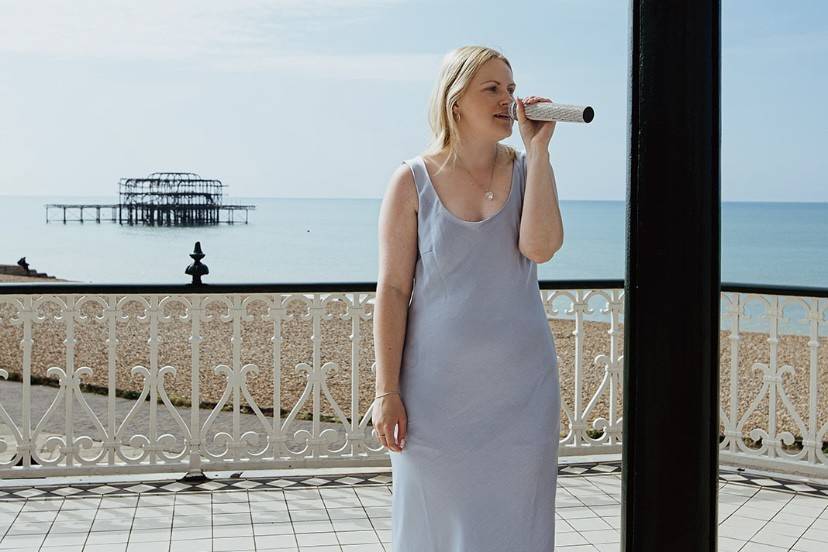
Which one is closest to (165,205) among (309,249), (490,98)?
(309,249)

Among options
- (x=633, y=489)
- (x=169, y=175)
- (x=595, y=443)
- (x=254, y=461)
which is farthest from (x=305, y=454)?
(x=169, y=175)

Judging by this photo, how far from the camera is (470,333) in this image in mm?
1885

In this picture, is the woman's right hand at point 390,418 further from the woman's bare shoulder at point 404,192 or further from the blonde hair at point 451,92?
the blonde hair at point 451,92

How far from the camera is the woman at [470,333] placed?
1.88 metres

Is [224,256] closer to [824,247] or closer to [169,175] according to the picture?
[169,175]

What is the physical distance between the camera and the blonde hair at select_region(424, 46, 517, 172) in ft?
6.18

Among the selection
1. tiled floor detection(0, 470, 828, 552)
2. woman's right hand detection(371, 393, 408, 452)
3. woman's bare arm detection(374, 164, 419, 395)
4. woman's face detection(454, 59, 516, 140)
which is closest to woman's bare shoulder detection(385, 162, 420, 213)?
woman's bare arm detection(374, 164, 419, 395)

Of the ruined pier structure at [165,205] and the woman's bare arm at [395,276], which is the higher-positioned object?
the ruined pier structure at [165,205]

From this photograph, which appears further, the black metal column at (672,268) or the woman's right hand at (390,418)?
the woman's right hand at (390,418)

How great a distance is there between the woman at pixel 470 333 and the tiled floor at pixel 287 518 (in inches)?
67.7

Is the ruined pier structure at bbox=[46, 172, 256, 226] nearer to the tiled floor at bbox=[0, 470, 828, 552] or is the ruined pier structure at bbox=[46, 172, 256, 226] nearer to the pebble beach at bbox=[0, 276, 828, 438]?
the pebble beach at bbox=[0, 276, 828, 438]

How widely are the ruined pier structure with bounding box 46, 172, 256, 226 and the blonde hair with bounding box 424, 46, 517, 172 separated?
5306 centimetres

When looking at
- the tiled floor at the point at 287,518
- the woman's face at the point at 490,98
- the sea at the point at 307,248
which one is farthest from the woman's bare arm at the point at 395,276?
the sea at the point at 307,248

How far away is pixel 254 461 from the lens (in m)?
4.53
